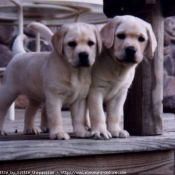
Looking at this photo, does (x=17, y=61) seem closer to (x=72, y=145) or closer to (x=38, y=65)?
(x=38, y=65)

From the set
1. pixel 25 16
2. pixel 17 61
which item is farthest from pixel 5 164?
pixel 25 16

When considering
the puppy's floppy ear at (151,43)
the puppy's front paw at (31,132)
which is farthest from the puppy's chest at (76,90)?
the puppy's front paw at (31,132)

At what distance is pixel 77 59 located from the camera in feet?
6.93

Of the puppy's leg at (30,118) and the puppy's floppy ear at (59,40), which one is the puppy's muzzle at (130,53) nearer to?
the puppy's floppy ear at (59,40)

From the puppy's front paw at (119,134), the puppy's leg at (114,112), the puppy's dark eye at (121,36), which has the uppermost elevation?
the puppy's dark eye at (121,36)

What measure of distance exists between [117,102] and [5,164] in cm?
66

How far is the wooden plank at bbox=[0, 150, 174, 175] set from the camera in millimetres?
1995

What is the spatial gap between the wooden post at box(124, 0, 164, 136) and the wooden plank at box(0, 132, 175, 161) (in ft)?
0.40

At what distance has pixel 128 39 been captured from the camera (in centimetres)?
215

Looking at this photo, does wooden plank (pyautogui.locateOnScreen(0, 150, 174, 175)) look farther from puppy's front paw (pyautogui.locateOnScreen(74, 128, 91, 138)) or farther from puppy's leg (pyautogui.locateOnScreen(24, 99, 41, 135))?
puppy's leg (pyautogui.locateOnScreen(24, 99, 41, 135))

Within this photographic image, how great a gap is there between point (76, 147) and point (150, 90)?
542mm

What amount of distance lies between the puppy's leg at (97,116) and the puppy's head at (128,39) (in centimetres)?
20

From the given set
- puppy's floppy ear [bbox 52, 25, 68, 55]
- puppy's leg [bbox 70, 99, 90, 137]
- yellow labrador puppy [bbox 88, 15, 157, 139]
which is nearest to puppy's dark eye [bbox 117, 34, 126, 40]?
yellow labrador puppy [bbox 88, 15, 157, 139]

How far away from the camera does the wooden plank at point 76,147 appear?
76.4 inches
